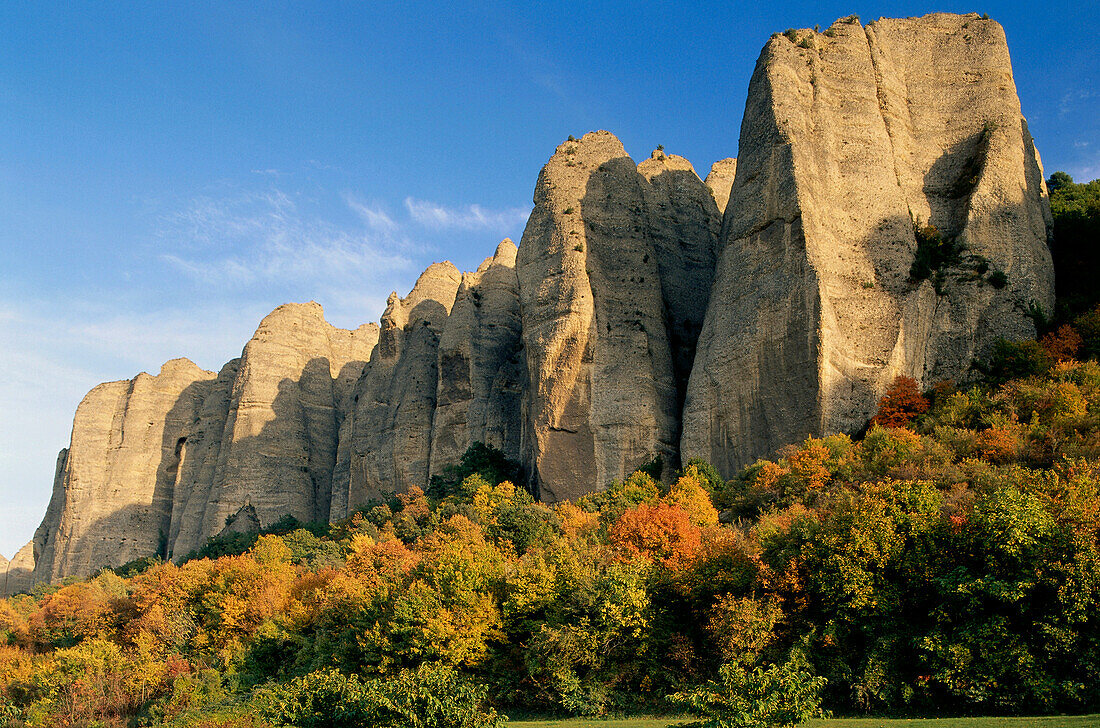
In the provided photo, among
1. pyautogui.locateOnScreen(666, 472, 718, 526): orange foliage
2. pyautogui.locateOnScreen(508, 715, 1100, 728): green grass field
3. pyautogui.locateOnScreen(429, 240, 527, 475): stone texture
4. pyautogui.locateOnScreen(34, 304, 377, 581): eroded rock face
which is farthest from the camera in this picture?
pyautogui.locateOnScreen(34, 304, 377, 581): eroded rock face

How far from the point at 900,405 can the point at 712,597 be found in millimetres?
10959

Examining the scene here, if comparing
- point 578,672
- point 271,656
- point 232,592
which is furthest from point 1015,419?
point 232,592

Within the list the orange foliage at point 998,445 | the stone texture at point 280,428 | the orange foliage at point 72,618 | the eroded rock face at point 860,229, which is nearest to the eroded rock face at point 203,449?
the stone texture at point 280,428

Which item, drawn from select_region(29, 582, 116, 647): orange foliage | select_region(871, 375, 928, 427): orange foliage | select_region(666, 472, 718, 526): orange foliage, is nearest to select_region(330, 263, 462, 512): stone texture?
select_region(29, 582, 116, 647): orange foliage

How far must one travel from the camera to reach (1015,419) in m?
27.2

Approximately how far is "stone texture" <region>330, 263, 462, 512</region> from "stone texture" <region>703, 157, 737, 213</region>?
647 inches

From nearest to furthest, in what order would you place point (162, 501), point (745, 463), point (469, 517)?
point (745, 463), point (469, 517), point (162, 501)

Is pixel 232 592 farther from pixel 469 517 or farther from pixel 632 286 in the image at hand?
pixel 632 286

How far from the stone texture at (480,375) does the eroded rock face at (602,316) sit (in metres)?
5.16

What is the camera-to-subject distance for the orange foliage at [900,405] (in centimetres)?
3019

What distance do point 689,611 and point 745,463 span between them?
33.5 feet

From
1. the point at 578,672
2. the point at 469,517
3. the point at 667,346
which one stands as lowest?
the point at 578,672

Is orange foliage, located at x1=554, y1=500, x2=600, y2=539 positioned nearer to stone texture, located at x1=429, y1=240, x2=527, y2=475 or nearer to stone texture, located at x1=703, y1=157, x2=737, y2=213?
stone texture, located at x1=429, y1=240, x2=527, y2=475

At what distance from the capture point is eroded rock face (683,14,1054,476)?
106ft
